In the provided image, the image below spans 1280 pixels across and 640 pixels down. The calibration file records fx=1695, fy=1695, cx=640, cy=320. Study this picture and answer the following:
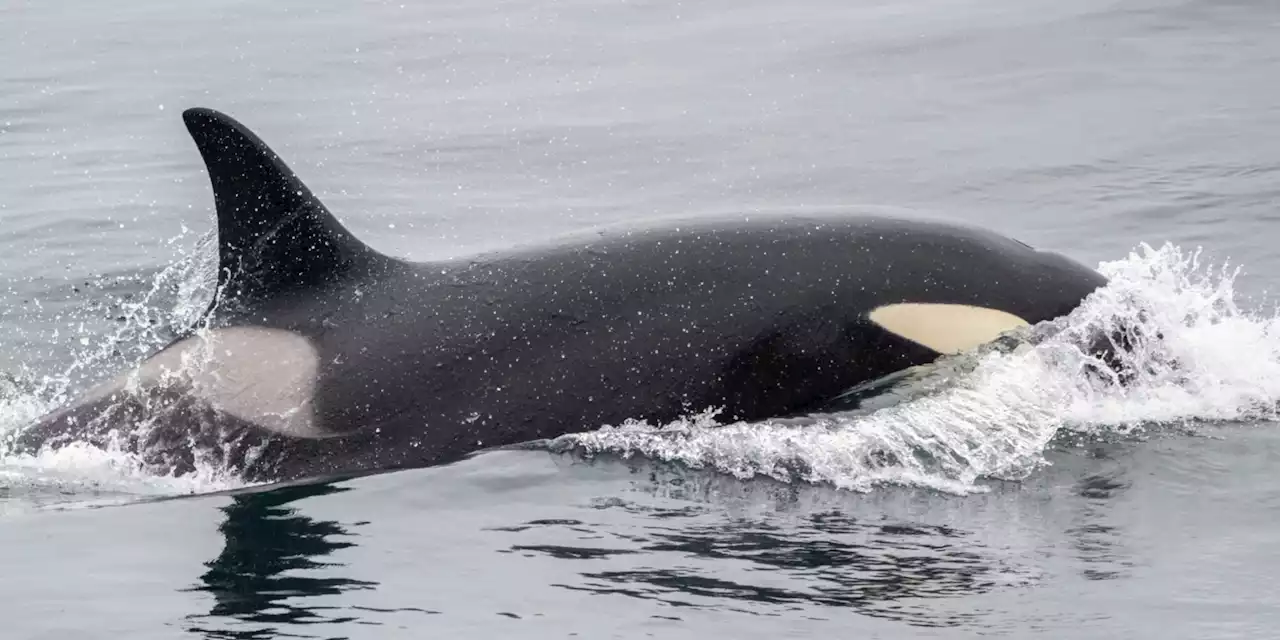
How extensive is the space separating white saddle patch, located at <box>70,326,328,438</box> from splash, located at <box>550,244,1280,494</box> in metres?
1.40

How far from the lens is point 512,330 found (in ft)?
30.0

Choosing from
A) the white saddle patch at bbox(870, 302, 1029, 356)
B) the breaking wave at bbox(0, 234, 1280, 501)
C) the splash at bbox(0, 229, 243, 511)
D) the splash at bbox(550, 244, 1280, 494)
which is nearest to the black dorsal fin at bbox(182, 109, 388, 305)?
the splash at bbox(0, 229, 243, 511)

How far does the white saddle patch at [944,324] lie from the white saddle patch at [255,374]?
3.10 metres

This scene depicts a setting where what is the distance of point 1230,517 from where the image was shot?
810 centimetres

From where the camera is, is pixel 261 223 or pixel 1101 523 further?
pixel 261 223

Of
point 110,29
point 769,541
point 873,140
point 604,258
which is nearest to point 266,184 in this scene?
point 604,258

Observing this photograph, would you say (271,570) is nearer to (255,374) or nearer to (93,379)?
(255,374)

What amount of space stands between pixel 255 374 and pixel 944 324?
3.76 metres

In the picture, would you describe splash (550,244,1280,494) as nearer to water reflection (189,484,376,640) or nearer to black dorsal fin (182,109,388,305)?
water reflection (189,484,376,640)

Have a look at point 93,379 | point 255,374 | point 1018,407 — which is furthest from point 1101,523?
point 93,379

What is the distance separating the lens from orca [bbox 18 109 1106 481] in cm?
905

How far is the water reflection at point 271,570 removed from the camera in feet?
22.8

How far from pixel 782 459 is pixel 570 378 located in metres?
1.22

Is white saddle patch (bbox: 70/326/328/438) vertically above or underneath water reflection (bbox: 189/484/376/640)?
above
